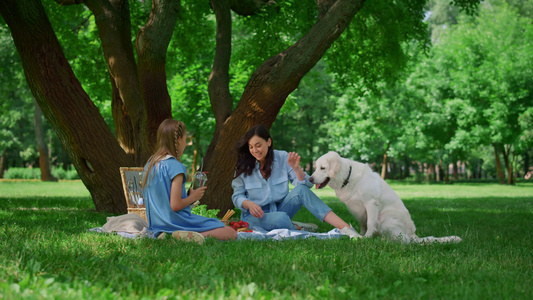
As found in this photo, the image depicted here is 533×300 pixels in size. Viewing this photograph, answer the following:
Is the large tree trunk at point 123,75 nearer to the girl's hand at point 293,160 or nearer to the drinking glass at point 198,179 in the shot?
the girl's hand at point 293,160

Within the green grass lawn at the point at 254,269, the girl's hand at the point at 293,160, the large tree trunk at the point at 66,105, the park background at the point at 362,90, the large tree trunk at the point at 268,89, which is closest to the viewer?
the green grass lawn at the point at 254,269

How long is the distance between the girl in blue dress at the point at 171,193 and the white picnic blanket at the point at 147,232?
254mm

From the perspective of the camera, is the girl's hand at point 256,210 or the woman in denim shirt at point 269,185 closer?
the girl's hand at point 256,210

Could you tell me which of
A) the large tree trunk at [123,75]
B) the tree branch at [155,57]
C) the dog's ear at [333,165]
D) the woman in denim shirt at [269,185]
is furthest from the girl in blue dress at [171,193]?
the large tree trunk at [123,75]

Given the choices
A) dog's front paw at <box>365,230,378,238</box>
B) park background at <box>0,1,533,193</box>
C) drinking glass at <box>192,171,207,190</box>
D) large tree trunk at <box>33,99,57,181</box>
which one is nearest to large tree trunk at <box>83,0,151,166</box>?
park background at <box>0,1,533,193</box>

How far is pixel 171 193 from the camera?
5.08 metres

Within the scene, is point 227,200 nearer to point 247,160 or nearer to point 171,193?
point 247,160

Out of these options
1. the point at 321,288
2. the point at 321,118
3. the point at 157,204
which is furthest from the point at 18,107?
the point at 321,288

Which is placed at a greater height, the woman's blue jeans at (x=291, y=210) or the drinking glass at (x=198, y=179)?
the drinking glass at (x=198, y=179)

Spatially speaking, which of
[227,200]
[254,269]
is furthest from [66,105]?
[254,269]

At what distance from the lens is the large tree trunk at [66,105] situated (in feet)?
27.1

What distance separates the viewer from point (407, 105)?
34.7 meters

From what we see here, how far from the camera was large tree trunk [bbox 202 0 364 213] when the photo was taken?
8133 millimetres

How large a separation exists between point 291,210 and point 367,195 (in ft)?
3.70
